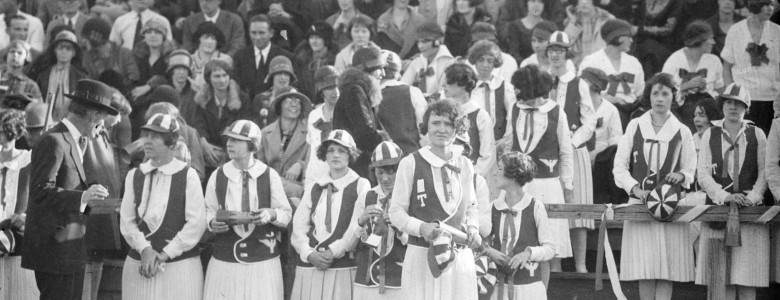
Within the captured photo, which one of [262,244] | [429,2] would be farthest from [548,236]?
[429,2]

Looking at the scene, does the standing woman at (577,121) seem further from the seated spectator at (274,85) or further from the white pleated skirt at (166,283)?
the white pleated skirt at (166,283)

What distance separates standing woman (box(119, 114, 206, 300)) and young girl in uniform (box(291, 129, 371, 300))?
79 cm

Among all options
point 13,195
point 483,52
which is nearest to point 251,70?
point 483,52

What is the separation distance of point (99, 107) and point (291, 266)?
2.24m

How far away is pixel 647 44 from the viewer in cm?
1336

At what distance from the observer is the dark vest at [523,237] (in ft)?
28.0

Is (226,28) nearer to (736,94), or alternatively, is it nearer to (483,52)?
(483,52)

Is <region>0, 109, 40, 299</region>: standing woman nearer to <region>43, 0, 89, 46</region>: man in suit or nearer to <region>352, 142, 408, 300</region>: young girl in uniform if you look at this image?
<region>352, 142, 408, 300</region>: young girl in uniform

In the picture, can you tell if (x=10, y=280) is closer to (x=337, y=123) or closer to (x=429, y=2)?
(x=337, y=123)

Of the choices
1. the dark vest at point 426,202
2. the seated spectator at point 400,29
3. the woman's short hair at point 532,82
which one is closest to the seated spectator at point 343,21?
the seated spectator at point 400,29

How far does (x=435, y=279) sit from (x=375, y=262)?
120 centimetres

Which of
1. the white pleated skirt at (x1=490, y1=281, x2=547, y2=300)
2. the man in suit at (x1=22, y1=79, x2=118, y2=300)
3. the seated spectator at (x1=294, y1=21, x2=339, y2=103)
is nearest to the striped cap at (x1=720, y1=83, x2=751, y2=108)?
the white pleated skirt at (x1=490, y1=281, x2=547, y2=300)

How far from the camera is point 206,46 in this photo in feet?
44.7

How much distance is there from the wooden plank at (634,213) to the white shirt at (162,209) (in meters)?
2.77
